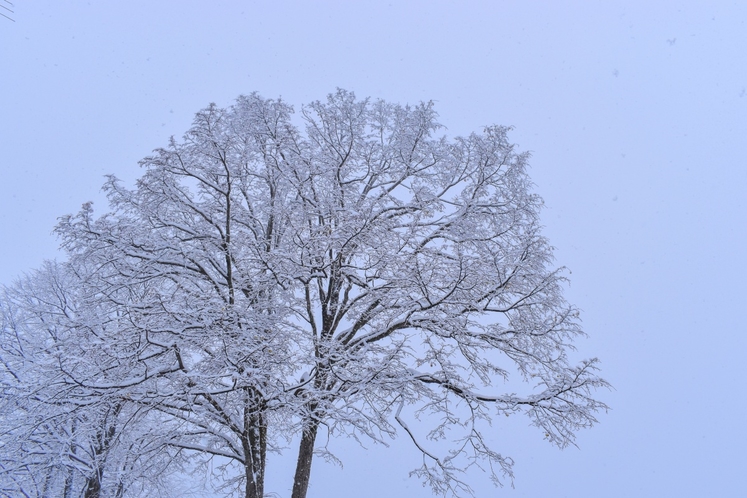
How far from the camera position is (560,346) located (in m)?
7.61

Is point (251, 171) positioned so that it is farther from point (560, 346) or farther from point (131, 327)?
point (560, 346)

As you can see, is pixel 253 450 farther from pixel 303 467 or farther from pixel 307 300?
pixel 307 300

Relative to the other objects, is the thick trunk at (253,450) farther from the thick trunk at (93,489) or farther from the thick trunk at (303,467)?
the thick trunk at (93,489)

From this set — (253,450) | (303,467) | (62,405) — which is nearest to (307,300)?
(253,450)

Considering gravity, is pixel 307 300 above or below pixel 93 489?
above

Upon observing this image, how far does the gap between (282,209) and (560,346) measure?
460cm

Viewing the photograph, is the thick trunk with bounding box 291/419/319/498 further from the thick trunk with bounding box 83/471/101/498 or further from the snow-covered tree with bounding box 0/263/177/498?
the thick trunk with bounding box 83/471/101/498

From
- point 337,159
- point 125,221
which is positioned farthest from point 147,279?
point 337,159

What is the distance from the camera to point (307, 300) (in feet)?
26.3

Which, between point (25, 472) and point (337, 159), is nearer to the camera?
point (337, 159)

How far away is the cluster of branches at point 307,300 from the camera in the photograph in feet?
20.8

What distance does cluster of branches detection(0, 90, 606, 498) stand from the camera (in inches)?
250

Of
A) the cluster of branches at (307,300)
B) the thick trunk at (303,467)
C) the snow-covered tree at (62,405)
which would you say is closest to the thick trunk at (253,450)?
the cluster of branches at (307,300)

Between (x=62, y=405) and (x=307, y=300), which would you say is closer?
(x=62, y=405)
